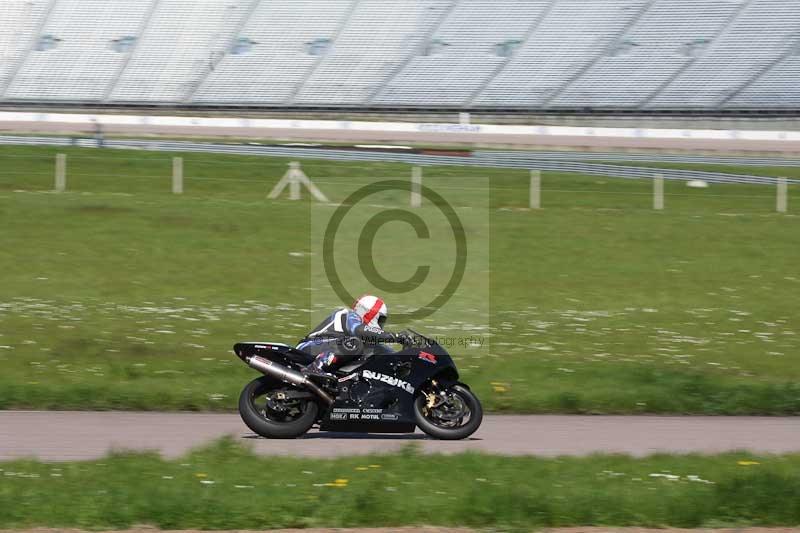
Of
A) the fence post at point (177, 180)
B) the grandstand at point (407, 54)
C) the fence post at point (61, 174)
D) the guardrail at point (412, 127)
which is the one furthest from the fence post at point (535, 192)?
the grandstand at point (407, 54)

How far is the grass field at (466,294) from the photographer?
12.7 metres

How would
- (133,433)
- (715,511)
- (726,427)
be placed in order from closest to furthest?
(715,511) → (133,433) → (726,427)

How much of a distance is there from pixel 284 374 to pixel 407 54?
47.0 m

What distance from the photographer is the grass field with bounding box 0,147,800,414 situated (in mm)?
12703

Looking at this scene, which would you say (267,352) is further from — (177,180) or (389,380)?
(177,180)

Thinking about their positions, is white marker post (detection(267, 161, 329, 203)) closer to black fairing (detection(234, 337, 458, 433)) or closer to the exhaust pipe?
black fairing (detection(234, 337, 458, 433))

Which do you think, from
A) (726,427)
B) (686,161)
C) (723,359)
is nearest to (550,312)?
(723,359)

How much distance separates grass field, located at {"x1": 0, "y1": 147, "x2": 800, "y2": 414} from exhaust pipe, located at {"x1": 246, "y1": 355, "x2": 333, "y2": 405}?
1855 mm

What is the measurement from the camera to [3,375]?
12.7 meters

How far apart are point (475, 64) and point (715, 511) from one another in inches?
1899

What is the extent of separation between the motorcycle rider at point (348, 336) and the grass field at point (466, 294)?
1.87 m

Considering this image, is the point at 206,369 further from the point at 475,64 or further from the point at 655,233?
the point at 475,64

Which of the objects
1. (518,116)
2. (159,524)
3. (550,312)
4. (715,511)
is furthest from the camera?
(518,116)

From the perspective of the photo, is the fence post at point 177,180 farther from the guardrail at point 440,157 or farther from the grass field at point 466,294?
the guardrail at point 440,157
